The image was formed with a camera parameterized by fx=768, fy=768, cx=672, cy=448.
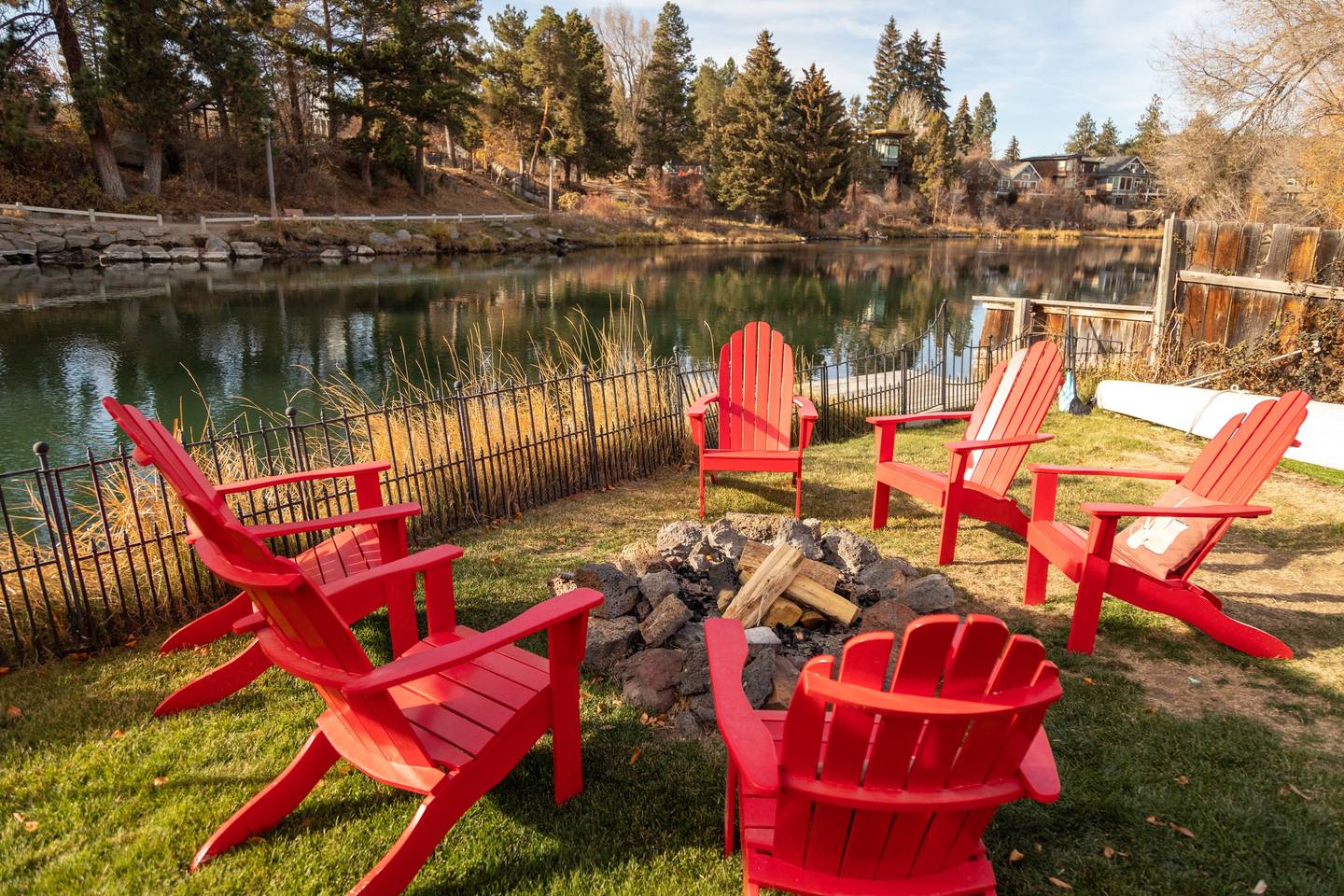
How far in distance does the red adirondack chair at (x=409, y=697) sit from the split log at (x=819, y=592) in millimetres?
1090

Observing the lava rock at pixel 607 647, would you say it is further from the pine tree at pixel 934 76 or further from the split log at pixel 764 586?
the pine tree at pixel 934 76

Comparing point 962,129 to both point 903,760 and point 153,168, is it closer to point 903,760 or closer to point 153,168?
point 153,168

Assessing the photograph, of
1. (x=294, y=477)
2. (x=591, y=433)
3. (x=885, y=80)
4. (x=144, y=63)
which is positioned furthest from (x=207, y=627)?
(x=885, y=80)

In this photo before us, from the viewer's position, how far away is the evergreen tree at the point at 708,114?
44.1 m

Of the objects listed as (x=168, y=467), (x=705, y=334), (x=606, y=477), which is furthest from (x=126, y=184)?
(x=168, y=467)

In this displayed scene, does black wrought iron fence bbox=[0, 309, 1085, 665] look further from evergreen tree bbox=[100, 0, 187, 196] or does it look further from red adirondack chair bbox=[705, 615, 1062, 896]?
evergreen tree bbox=[100, 0, 187, 196]

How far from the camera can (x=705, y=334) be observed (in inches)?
607

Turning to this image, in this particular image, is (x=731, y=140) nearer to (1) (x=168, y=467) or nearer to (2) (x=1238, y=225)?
(2) (x=1238, y=225)

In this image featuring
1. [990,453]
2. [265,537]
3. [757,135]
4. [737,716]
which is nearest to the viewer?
[737,716]

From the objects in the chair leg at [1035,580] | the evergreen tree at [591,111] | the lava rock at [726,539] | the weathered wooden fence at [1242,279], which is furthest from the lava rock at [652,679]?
the evergreen tree at [591,111]

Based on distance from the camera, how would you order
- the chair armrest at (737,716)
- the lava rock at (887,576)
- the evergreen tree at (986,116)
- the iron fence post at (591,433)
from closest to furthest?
the chair armrest at (737,716)
the lava rock at (887,576)
the iron fence post at (591,433)
the evergreen tree at (986,116)

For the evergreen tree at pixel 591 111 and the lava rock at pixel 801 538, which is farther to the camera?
the evergreen tree at pixel 591 111

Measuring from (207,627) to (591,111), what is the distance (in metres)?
39.5

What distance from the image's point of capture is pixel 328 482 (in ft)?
15.1
